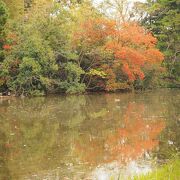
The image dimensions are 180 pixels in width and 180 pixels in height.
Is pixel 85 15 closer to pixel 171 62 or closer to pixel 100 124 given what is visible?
pixel 171 62

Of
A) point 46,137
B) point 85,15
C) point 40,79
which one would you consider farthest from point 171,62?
point 46,137

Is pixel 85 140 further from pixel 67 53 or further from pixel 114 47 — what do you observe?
pixel 114 47

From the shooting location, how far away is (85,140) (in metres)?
11.5

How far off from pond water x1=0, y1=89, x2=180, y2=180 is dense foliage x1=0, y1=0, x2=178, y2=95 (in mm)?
5775

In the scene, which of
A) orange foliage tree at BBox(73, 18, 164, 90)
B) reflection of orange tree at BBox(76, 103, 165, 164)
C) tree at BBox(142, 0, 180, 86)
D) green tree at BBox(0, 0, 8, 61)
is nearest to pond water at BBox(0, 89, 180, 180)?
reflection of orange tree at BBox(76, 103, 165, 164)

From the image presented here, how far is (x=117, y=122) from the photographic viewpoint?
14.8 meters

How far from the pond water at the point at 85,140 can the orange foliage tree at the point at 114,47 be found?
28.1 ft

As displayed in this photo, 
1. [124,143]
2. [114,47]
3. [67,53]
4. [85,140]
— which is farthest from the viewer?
[114,47]

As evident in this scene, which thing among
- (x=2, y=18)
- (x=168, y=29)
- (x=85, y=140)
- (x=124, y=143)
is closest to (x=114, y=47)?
(x=2, y=18)

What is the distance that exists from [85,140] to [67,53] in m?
15.0

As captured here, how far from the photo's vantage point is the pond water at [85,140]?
27.3ft

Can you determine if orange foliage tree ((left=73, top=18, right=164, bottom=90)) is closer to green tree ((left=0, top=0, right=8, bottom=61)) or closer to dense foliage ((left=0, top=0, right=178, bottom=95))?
dense foliage ((left=0, top=0, right=178, bottom=95))

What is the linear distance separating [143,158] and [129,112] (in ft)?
27.2

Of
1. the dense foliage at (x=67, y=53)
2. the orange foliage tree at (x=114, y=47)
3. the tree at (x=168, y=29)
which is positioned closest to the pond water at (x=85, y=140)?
the dense foliage at (x=67, y=53)
